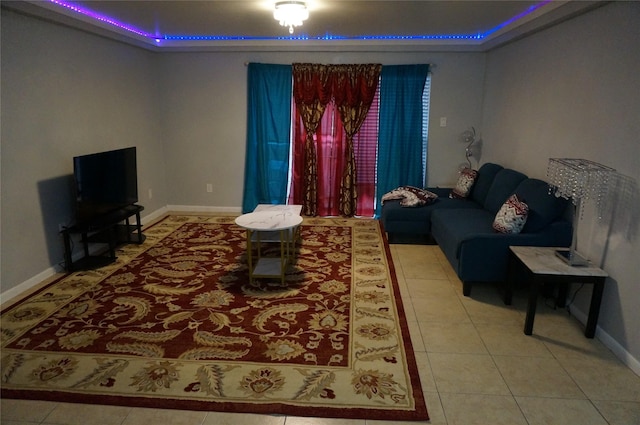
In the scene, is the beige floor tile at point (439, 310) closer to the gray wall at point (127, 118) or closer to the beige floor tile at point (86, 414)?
the beige floor tile at point (86, 414)

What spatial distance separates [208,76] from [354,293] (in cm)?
390

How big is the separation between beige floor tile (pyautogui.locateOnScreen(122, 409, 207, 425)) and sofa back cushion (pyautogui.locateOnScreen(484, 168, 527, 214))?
3.42 metres

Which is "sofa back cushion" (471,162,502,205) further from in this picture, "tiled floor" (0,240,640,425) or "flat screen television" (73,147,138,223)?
"flat screen television" (73,147,138,223)

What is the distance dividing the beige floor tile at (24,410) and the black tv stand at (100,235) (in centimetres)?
182

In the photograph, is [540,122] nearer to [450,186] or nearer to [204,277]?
[450,186]

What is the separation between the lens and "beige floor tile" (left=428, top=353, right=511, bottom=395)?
2365mm

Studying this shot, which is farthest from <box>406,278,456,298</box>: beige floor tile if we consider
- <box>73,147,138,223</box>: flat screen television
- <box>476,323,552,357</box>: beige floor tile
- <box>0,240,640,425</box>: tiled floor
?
<box>73,147,138,223</box>: flat screen television

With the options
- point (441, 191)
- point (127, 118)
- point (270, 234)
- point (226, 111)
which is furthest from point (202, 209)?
point (441, 191)

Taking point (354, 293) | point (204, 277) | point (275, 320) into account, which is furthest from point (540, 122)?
point (204, 277)

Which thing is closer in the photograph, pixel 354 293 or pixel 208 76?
pixel 354 293

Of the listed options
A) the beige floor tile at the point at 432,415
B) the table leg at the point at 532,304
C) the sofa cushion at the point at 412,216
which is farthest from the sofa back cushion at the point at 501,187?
the beige floor tile at the point at 432,415

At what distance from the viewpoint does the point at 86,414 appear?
2.16 meters

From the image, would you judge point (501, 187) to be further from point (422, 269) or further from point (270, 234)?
point (270, 234)

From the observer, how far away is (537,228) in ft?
11.2
